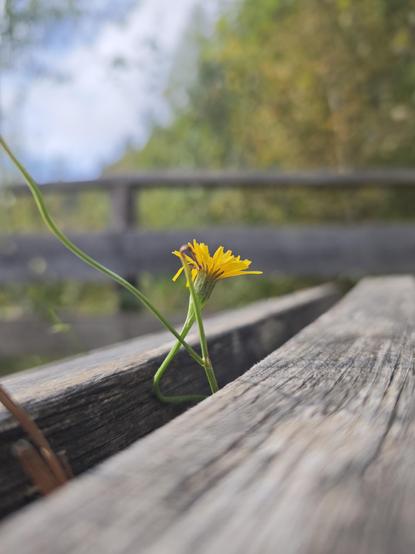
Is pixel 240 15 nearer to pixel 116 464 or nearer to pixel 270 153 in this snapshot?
pixel 270 153

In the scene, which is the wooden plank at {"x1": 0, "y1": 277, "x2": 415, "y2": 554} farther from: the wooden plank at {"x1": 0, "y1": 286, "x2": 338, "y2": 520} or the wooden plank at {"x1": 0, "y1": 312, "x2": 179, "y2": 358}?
the wooden plank at {"x1": 0, "y1": 312, "x2": 179, "y2": 358}

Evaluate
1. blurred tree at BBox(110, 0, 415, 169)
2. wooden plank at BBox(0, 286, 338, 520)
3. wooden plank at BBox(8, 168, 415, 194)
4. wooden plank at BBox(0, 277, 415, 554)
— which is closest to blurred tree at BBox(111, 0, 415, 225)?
blurred tree at BBox(110, 0, 415, 169)

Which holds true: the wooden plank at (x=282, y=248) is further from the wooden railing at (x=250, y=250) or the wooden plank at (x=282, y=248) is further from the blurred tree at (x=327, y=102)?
the blurred tree at (x=327, y=102)

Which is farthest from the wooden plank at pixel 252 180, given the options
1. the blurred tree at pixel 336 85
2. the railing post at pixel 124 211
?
the blurred tree at pixel 336 85

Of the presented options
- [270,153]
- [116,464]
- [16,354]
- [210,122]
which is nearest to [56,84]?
[16,354]

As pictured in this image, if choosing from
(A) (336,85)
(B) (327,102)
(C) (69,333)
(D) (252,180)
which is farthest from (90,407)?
(B) (327,102)
